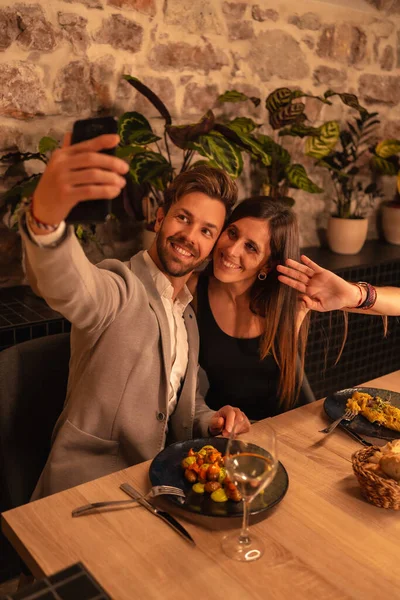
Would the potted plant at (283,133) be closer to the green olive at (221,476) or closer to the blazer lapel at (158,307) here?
the blazer lapel at (158,307)

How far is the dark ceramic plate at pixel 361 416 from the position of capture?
1.51m

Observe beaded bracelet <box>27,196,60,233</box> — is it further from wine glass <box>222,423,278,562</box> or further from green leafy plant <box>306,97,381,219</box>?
green leafy plant <box>306,97,381,219</box>

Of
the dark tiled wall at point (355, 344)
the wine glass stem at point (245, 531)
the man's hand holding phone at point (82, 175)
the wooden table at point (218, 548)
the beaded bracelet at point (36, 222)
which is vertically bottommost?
the dark tiled wall at point (355, 344)

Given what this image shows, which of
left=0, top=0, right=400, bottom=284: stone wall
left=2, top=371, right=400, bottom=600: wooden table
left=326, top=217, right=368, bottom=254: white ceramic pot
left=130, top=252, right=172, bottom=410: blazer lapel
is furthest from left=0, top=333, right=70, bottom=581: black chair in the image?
left=326, top=217, right=368, bottom=254: white ceramic pot

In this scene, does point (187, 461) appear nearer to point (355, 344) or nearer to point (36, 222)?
point (36, 222)

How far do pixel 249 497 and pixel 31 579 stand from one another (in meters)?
0.76

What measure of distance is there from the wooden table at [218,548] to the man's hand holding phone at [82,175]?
54 cm

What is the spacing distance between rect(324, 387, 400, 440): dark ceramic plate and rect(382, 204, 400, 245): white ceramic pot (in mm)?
2076

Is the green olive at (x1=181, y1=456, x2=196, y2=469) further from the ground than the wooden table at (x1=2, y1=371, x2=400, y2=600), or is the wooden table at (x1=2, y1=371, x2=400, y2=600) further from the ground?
the green olive at (x1=181, y1=456, x2=196, y2=469)

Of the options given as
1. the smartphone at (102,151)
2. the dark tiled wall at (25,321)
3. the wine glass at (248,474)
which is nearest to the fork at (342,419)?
the wine glass at (248,474)

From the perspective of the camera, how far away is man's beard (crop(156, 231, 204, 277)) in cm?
168

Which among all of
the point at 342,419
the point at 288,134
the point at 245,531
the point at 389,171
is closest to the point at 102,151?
the point at 245,531

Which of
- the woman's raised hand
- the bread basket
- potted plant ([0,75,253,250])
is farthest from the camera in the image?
potted plant ([0,75,253,250])

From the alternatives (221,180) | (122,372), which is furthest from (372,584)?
(221,180)
